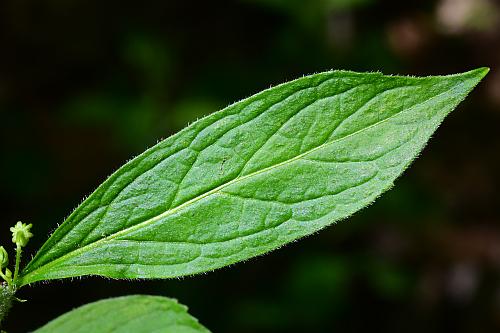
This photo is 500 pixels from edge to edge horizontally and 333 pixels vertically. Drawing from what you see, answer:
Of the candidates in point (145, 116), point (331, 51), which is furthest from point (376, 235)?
point (145, 116)

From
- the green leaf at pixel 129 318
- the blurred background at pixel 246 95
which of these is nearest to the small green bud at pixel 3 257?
the green leaf at pixel 129 318

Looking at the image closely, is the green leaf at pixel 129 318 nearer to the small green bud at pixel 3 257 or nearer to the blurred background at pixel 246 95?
the small green bud at pixel 3 257

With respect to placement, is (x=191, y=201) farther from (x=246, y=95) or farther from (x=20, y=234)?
(x=246, y=95)

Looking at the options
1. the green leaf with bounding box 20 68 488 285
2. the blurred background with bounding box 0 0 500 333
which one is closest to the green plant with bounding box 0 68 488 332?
the green leaf with bounding box 20 68 488 285

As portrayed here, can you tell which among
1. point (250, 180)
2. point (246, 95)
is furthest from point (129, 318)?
point (246, 95)

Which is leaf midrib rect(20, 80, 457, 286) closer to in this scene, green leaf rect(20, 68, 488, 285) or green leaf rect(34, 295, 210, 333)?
green leaf rect(20, 68, 488, 285)

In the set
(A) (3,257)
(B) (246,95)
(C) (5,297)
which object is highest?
(B) (246,95)

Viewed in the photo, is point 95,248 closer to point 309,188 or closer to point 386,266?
point 309,188
